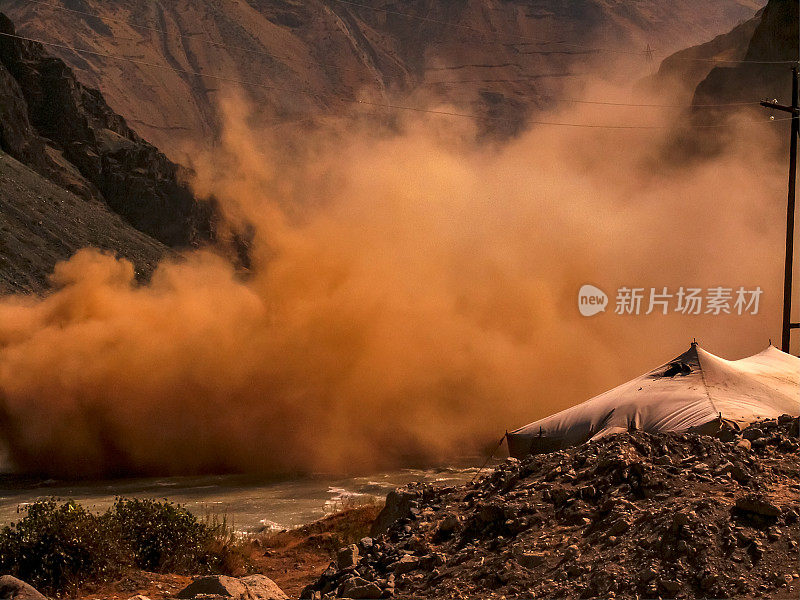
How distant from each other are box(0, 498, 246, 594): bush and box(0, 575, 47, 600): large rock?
2.67 meters

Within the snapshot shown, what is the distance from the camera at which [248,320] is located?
102 feet

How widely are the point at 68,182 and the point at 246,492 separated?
166 feet

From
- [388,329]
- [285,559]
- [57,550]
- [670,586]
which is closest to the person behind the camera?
[670,586]

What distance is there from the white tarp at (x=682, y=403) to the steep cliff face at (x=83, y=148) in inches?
2095

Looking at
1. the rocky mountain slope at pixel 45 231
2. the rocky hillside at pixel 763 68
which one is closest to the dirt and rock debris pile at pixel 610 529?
the rocky mountain slope at pixel 45 231

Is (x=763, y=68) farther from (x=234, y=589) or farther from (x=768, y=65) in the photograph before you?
(x=234, y=589)

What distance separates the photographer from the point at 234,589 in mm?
11805

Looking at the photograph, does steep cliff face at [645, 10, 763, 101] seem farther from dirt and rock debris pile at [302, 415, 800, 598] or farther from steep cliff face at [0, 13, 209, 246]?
dirt and rock debris pile at [302, 415, 800, 598]

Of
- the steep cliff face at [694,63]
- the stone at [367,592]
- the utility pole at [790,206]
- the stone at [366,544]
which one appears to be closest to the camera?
the stone at [367,592]

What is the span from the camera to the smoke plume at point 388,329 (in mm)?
27562

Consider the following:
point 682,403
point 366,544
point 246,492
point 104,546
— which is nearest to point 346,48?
point 246,492

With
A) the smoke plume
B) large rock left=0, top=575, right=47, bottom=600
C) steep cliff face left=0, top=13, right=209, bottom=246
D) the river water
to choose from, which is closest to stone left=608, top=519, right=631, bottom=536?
large rock left=0, top=575, right=47, bottom=600

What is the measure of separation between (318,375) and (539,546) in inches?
766

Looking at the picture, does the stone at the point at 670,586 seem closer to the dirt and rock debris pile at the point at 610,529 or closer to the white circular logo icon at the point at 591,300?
the dirt and rock debris pile at the point at 610,529
